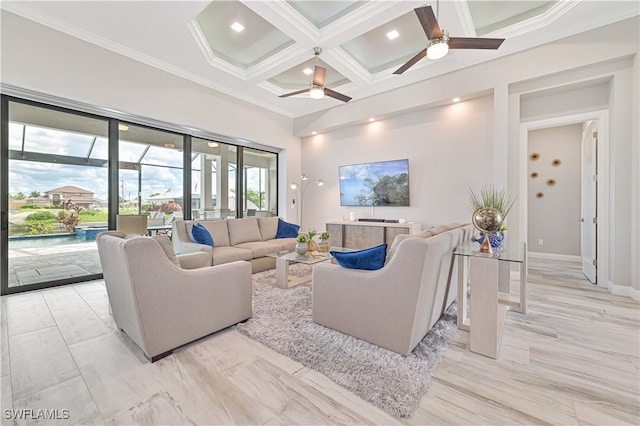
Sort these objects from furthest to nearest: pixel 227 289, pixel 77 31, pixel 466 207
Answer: pixel 466 207
pixel 77 31
pixel 227 289

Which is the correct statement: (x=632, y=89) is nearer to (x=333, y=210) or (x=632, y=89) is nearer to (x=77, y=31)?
(x=333, y=210)

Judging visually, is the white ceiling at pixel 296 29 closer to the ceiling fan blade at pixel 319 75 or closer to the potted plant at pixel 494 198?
the ceiling fan blade at pixel 319 75

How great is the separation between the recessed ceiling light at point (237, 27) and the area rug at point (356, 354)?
12.2 feet

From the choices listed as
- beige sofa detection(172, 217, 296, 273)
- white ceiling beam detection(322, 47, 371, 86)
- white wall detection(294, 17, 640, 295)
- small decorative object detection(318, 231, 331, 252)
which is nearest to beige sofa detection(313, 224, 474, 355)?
small decorative object detection(318, 231, 331, 252)

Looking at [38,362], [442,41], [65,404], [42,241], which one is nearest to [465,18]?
[442,41]

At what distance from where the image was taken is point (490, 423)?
137 cm

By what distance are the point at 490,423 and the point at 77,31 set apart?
5.79 m

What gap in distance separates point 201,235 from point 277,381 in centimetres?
276

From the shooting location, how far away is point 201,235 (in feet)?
12.8

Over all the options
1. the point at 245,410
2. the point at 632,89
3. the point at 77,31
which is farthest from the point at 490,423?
the point at 77,31

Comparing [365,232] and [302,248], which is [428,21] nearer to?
[302,248]

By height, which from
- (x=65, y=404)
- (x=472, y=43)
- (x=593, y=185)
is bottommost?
(x=65, y=404)

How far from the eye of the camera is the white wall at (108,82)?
318cm

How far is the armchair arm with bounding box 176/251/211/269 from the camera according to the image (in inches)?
118
